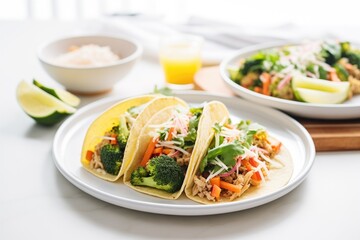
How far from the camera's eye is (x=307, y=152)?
119 inches

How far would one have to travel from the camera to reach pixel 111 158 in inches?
113

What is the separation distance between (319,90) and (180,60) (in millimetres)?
1109

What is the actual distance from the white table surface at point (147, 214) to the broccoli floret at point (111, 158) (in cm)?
19

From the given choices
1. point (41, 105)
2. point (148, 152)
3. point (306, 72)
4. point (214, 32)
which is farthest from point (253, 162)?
point (214, 32)

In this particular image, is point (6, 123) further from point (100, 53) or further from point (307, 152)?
point (307, 152)

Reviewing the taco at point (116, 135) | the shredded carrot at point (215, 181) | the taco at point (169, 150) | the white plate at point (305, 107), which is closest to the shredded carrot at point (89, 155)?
the taco at point (116, 135)

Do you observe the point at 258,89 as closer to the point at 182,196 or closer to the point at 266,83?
the point at 266,83

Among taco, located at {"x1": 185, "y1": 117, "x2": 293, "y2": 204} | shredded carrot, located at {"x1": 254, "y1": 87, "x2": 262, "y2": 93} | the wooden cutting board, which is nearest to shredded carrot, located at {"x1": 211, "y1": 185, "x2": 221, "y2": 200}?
taco, located at {"x1": 185, "y1": 117, "x2": 293, "y2": 204}

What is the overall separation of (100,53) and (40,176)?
1.44 m

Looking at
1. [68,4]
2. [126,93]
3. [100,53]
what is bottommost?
[68,4]

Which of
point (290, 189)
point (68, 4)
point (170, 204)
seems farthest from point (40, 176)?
point (68, 4)

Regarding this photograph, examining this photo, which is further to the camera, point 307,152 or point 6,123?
point 6,123

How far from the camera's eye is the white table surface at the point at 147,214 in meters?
2.49

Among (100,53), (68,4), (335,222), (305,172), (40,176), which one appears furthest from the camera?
(68,4)
